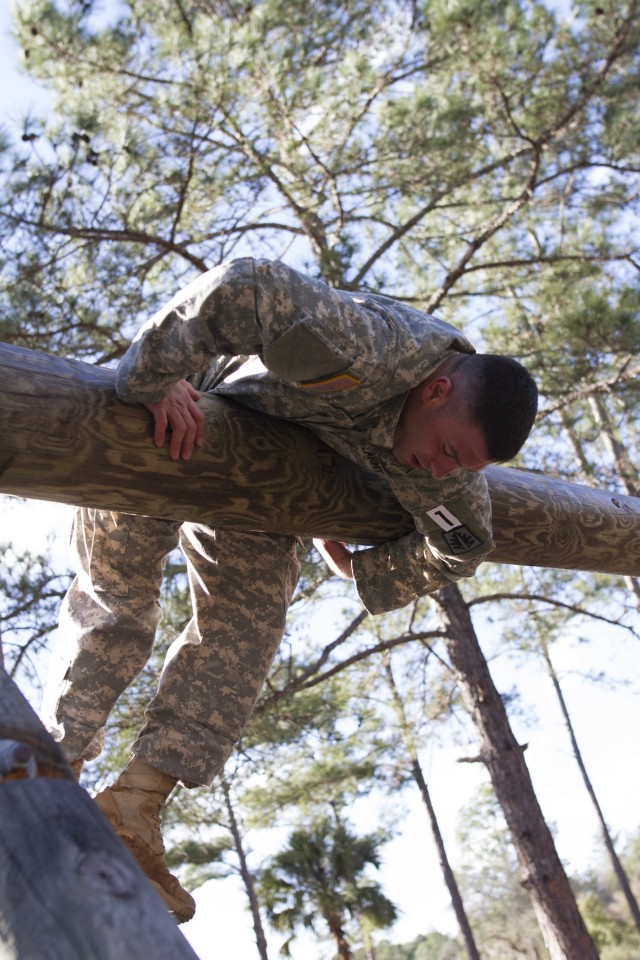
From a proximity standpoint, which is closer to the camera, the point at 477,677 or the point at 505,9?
the point at 505,9

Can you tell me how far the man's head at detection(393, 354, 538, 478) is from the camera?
2297mm

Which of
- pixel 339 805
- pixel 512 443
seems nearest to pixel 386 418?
pixel 512 443

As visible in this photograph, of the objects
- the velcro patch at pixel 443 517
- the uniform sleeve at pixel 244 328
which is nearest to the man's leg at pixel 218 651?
the velcro patch at pixel 443 517

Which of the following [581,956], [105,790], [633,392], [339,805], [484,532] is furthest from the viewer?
[339,805]

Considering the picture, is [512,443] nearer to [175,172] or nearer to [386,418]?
[386,418]

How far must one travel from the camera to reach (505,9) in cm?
713

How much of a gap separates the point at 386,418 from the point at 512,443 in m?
0.31

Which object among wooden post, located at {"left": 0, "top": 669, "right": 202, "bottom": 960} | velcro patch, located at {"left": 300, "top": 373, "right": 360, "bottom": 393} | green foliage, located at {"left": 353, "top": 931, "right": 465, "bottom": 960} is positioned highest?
green foliage, located at {"left": 353, "top": 931, "right": 465, "bottom": 960}

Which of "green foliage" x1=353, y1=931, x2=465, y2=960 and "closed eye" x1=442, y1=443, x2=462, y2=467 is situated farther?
"green foliage" x1=353, y1=931, x2=465, y2=960

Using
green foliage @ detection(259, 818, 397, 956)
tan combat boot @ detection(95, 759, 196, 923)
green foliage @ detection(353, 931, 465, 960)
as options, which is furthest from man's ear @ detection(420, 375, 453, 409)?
green foliage @ detection(353, 931, 465, 960)

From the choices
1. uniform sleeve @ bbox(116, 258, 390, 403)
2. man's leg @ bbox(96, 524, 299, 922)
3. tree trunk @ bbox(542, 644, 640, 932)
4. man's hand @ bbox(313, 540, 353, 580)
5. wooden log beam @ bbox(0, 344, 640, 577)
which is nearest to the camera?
wooden log beam @ bbox(0, 344, 640, 577)

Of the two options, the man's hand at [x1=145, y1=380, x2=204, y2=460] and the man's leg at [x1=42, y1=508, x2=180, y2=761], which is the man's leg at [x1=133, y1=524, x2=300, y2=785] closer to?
the man's leg at [x1=42, y1=508, x2=180, y2=761]

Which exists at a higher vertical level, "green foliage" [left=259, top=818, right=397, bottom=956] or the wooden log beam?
"green foliage" [left=259, top=818, right=397, bottom=956]

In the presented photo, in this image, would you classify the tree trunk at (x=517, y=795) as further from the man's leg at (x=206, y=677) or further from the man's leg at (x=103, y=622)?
the man's leg at (x=103, y=622)
